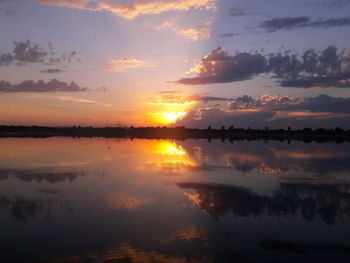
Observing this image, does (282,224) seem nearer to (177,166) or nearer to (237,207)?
(237,207)

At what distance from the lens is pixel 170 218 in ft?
59.4

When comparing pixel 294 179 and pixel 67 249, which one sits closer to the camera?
pixel 67 249

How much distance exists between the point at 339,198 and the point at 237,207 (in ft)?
27.5

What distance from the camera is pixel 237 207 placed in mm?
20594

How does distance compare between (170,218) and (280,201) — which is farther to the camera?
(280,201)

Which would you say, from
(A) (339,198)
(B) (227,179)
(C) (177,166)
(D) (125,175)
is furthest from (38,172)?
(A) (339,198)

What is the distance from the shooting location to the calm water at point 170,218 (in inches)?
527

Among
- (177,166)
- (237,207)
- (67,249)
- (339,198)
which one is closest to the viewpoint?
(67,249)

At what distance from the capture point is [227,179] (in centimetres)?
3108

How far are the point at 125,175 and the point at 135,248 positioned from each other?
18937 mm

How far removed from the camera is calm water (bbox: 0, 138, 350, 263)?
43.9 ft

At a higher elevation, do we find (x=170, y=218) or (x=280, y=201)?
(x=280, y=201)

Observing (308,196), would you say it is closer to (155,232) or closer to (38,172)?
(155,232)

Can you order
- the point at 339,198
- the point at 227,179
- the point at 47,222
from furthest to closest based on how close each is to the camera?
the point at 227,179 < the point at 339,198 < the point at 47,222
